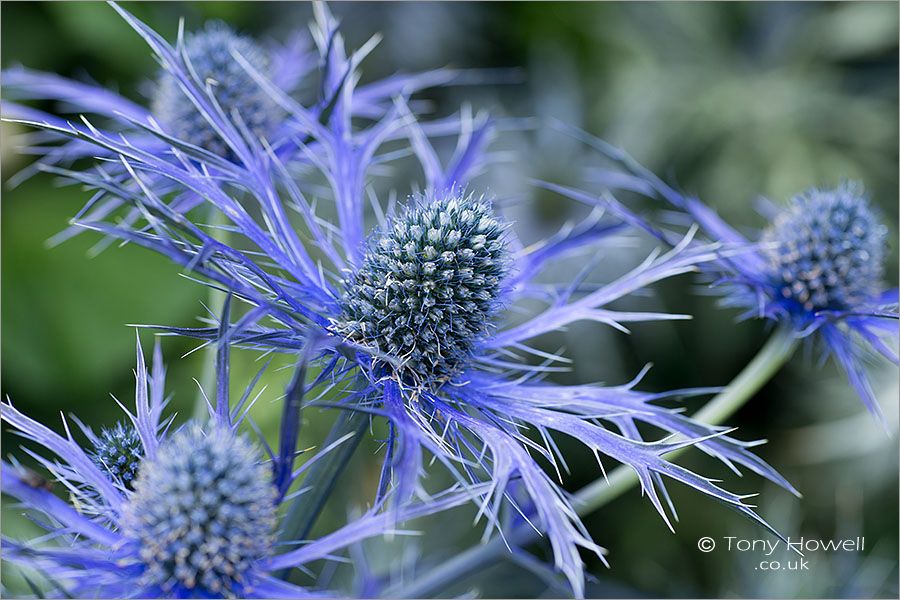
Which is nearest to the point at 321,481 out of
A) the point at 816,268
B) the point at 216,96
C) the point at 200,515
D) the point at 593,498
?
the point at 200,515

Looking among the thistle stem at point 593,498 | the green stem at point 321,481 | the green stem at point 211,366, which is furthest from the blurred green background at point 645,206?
the green stem at point 321,481

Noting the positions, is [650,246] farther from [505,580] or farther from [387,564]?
[387,564]

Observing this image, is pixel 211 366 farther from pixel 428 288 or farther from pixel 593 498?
pixel 593 498

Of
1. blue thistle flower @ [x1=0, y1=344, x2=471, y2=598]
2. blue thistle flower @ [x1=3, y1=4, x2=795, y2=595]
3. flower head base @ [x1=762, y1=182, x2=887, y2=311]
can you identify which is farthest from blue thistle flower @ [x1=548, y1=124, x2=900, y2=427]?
blue thistle flower @ [x1=0, y1=344, x2=471, y2=598]

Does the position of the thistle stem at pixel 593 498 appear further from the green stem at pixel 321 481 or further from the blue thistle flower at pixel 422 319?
the green stem at pixel 321 481

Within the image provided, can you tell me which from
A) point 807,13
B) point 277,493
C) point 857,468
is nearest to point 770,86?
point 807,13
